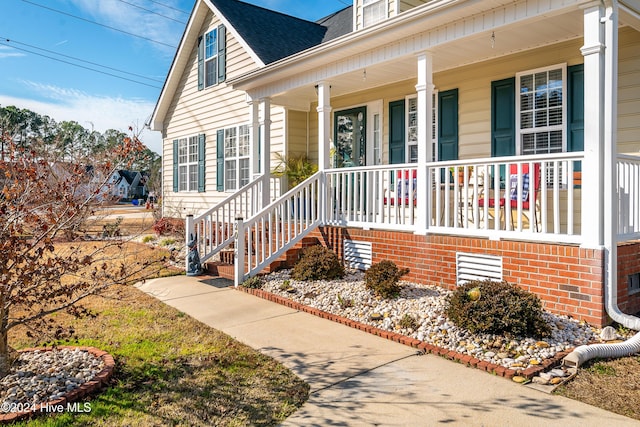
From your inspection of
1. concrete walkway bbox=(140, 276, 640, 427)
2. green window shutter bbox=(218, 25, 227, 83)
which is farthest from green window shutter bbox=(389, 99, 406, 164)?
green window shutter bbox=(218, 25, 227, 83)

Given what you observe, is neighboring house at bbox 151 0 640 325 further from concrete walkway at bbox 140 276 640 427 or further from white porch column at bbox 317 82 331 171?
concrete walkway at bbox 140 276 640 427

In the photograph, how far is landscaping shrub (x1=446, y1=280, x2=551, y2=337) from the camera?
4.30m

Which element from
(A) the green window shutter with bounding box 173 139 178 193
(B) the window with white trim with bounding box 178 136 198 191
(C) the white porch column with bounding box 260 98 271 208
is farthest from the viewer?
(A) the green window shutter with bounding box 173 139 178 193

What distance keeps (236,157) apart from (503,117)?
6.95 meters

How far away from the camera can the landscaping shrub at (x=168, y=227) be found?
12675 millimetres

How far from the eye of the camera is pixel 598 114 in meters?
4.72

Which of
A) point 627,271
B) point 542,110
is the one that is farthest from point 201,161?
point 627,271

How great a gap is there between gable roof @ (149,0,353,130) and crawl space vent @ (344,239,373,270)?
510 cm

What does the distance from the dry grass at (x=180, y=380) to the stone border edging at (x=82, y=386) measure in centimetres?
7

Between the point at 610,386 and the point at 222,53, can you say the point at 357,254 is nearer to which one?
the point at 610,386

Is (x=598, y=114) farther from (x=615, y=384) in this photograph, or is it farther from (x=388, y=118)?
(x=388, y=118)

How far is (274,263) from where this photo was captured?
7.80 m

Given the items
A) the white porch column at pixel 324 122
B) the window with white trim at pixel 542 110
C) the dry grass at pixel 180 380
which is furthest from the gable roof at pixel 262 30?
the dry grass at pixel 180 380

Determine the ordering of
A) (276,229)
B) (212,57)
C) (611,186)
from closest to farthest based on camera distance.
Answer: (611,186) < (276,229) < (212,57)
